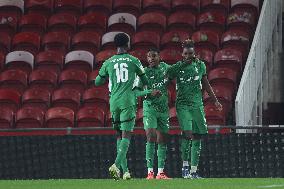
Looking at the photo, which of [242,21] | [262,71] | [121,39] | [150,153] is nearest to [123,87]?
[121,39]

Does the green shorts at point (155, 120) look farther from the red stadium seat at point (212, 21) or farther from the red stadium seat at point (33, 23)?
the red stadium seat at point (33, 23)

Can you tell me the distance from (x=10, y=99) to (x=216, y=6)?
15.5 feet

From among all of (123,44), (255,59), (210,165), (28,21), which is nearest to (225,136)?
(210,165)

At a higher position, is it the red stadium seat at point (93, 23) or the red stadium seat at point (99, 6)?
the red stadium seat at point (99, 6)

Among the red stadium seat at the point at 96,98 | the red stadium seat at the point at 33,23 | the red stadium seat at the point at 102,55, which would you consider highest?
the red stadium seat at the point at 33,23

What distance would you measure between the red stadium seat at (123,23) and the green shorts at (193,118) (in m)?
6.75

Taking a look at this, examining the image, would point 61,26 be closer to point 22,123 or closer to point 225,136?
point 22,123

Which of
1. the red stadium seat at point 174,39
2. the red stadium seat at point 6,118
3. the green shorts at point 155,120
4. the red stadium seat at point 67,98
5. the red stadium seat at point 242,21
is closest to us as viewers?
the green shorts at point 155,120

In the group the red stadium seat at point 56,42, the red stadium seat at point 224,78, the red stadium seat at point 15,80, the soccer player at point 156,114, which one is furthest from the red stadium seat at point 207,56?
the soccer player at point 156,114

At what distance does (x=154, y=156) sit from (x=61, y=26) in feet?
22.5

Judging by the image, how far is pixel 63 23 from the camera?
1998cm

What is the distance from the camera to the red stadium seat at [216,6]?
64.1 ft

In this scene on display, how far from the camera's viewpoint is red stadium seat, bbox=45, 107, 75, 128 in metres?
17.2

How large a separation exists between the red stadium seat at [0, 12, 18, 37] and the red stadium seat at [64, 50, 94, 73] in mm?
1900
